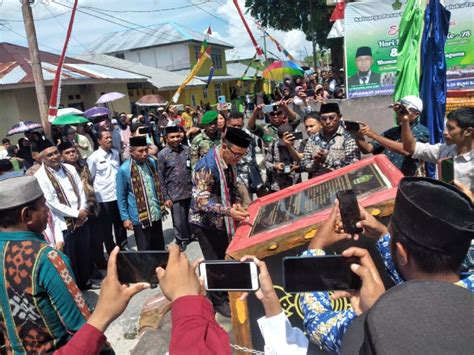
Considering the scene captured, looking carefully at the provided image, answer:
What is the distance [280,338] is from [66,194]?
10.00ft

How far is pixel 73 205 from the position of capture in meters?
4.04

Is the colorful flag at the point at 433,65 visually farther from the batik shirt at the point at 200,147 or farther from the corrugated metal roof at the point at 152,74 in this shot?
the corrugated metal roof at the point at 152,74

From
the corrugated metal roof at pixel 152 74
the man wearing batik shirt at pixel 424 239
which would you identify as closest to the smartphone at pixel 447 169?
the man wearing batik shirt at pixel 424 239

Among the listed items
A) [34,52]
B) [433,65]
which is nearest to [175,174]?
[433,65]

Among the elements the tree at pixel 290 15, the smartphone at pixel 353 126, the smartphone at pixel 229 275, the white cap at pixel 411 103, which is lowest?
the smartphone at pixel 229 275

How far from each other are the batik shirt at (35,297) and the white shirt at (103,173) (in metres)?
3.17

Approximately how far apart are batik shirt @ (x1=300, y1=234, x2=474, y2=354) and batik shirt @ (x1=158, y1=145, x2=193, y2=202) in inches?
148

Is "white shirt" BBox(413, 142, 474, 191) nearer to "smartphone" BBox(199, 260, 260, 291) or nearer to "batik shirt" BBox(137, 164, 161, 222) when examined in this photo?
"smartphone" BBox(199, 260, 260, 291)

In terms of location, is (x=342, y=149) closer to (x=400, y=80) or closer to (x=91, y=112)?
(x=400, y=80)

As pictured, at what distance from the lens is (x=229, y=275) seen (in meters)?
1.41

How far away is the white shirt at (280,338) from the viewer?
1608 mm

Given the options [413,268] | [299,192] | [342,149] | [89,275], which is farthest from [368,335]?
[89,275]

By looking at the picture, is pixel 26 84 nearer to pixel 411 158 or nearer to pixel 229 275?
pixel 411 158

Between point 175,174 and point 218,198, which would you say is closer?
point 218,198
